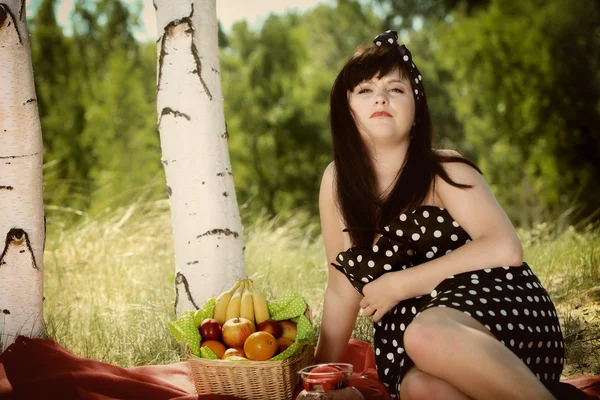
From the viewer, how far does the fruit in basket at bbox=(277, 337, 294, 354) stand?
297cm

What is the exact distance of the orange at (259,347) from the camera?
2842mm

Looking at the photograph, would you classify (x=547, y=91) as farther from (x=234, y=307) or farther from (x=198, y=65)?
(x=234, y=307)

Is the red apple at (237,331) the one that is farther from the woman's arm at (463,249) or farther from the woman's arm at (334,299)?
the woman's arm at (463,249)

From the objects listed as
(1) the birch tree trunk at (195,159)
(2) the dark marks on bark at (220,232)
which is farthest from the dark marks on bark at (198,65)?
(2) the dark marks on bark at (220,232)

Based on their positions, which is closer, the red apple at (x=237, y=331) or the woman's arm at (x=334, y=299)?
the red apple at (x=237, y=331)

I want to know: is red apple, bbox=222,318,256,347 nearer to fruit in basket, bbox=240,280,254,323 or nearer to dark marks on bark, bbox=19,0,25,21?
fruit in basket, bbox=240,280,254,323

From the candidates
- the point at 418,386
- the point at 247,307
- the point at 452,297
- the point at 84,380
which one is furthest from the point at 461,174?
the point at 84,380

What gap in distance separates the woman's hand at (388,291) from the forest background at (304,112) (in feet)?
4.69

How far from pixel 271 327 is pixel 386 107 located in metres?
1.07

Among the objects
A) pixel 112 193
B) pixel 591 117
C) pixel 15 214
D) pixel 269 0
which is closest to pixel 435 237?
pixel 15 214

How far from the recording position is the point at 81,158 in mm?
14133

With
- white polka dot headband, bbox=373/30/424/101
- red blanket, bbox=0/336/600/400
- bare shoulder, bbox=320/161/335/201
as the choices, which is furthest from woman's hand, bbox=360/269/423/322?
white polka dot headband, bbox=373/30/424/101

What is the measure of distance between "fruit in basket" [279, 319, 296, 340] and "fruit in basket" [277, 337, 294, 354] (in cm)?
3

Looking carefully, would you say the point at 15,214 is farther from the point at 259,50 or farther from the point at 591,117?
the point at 259,50
